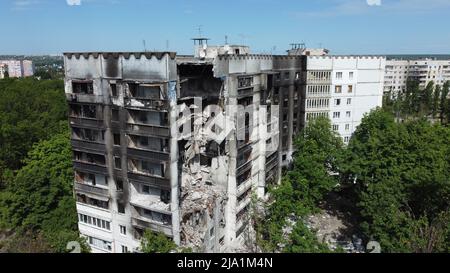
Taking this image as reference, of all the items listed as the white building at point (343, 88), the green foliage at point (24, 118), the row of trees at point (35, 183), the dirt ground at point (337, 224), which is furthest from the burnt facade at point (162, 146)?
the green foliage at point (24, 118)

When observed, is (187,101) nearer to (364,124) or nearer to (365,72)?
(364,124)

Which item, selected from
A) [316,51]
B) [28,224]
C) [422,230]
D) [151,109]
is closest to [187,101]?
[151,109]

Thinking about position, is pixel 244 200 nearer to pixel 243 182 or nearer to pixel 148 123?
pixel 243 182

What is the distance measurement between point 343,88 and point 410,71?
121 m

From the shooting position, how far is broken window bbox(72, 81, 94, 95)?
100 ft

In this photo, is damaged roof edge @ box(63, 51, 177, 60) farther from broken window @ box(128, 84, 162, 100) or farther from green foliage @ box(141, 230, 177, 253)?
green foliage @ box(141, 230, 177, 253)

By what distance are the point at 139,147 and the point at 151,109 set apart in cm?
387

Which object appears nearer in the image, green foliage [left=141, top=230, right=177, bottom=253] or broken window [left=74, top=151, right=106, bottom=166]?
green foliage [left=141, top=230, right=177, bottom=253]

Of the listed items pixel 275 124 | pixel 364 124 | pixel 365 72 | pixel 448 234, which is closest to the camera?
pixel 448 234

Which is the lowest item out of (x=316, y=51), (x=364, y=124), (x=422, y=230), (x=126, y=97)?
(x=422, y=230)

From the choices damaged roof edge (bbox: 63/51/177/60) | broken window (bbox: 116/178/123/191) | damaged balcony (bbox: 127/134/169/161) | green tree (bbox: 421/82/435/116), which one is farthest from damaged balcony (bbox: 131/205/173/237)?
green tree (bbox: 421/82/435/116)

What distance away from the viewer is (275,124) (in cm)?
4388

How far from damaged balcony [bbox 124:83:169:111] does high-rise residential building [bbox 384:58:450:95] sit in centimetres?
14317

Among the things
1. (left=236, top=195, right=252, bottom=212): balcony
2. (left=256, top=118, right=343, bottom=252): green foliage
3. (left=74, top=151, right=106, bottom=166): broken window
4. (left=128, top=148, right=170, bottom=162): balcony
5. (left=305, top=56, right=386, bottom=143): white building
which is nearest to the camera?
(left=128, top=148, right=170, bottom=162): balcony
